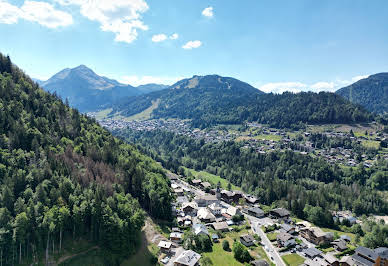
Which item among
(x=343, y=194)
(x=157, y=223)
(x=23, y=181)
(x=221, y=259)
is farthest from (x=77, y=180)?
(x=343, y=194)

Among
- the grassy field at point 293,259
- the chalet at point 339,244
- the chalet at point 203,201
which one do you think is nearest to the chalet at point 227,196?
the chalet at point 203,201

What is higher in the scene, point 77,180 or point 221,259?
point 77,180

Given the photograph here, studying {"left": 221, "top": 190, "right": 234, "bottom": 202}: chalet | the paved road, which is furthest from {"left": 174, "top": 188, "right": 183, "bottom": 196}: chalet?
the paved road

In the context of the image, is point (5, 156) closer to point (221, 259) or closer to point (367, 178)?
point (221, 259)

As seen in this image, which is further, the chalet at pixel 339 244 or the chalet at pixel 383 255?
the chalet at pixel 339 244

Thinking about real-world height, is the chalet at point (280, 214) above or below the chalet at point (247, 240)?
below

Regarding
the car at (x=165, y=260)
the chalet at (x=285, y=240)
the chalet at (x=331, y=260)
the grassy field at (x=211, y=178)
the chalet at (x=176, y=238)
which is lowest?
the grassy field at (x=211, y=178)

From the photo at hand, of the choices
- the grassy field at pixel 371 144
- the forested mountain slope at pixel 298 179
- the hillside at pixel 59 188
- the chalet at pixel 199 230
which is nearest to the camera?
the hillside at pixel 59 188

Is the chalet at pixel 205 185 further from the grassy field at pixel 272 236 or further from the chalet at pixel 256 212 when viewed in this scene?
the grassy field at pixel 272 236
